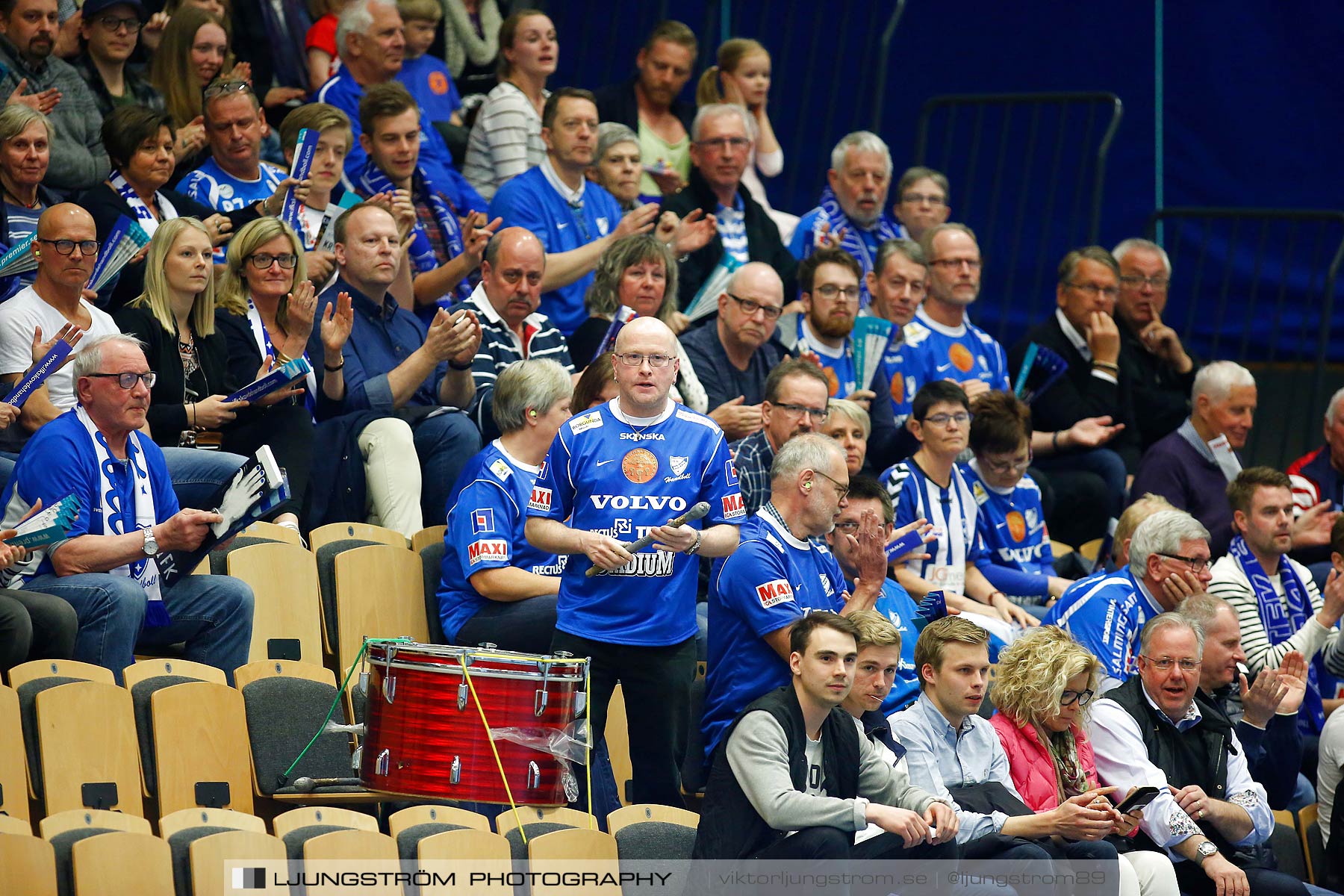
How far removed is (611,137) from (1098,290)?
2322 millimetres

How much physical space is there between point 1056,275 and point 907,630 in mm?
4877

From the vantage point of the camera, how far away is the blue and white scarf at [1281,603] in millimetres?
6395

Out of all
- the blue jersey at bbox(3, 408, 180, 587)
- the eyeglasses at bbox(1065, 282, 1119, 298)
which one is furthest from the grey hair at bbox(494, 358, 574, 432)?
the eyeglasses at bbox(1065, 282, 1119, 298)

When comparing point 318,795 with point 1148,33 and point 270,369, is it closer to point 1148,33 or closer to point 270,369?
point 270,369

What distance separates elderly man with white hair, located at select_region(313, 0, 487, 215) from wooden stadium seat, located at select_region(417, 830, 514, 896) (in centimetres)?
415

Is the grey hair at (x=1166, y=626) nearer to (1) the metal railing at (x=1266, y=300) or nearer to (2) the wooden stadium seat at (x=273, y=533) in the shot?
(2) the wooden stadium seat at (x=273, y=533)

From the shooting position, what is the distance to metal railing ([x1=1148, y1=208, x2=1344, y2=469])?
9086 mm

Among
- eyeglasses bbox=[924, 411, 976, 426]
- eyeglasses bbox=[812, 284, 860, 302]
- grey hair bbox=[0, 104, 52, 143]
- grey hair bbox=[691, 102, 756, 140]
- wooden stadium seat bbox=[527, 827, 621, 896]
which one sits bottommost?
wooden stadium seat bbox=[527, 827, 621, 896]

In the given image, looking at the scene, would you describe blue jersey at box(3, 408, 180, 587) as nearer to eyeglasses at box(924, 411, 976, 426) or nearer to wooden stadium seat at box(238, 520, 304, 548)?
wooden stadium seat at box(238, 520, 304, 548)

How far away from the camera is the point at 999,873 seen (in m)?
4.39

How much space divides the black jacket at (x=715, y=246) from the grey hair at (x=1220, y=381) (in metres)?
1.80

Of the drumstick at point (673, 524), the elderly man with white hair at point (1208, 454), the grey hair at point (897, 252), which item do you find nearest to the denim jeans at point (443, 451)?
the drumstick at point (673, 524)

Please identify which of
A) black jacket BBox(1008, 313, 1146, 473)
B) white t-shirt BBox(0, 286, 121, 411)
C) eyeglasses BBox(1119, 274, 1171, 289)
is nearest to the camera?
white t-shirt BBox(0, 286, 121, 411)

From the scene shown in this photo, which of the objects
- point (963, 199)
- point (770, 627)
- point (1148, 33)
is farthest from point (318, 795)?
point (1148, 33)
